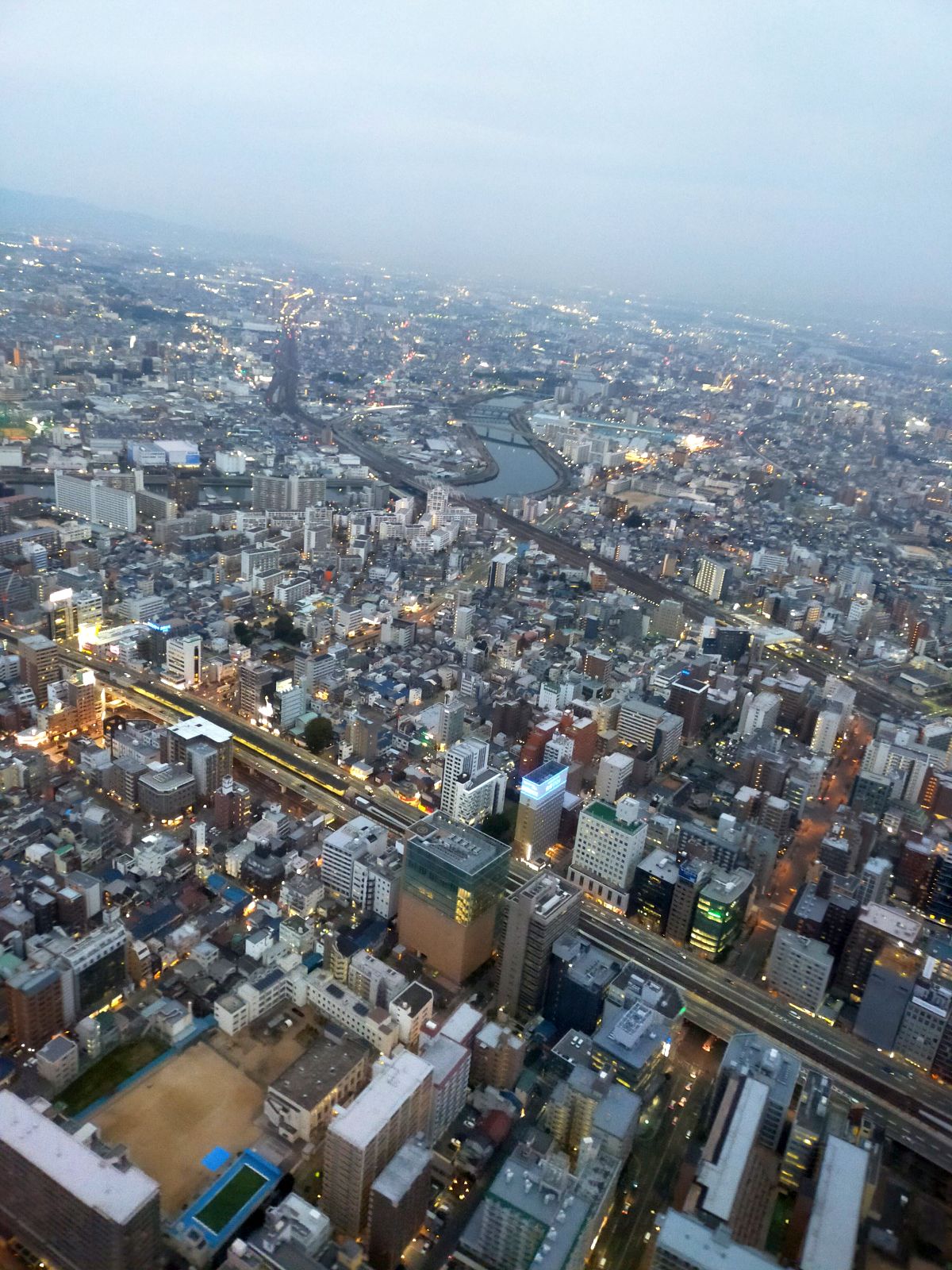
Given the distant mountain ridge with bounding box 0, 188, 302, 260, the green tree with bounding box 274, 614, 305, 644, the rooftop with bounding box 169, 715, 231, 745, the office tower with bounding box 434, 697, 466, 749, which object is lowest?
the green tree with bounding box 274, 614, 305, 644

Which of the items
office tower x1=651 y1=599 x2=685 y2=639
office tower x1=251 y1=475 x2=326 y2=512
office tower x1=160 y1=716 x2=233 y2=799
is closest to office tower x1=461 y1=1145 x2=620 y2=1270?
office tower x1=160 y1=716 x2=233 y2=799

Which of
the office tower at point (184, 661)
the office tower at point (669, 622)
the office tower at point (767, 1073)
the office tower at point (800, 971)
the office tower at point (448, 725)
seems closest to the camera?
the office tower at point (767, 1073)

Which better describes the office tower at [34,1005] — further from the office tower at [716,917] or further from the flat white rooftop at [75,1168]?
the office tower at [716,917]

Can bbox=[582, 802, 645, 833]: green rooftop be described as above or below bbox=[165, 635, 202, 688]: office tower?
above

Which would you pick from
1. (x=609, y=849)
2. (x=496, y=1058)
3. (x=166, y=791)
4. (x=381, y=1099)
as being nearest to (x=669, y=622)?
(x=609, y=849)

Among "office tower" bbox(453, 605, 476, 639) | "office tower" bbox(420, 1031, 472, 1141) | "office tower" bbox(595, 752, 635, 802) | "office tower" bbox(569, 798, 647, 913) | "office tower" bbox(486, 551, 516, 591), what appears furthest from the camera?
"office tower" bbox(486, 551, 516, 591)

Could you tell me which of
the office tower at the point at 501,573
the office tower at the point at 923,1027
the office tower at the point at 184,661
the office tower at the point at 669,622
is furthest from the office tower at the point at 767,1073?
the office tower at the point at 501,573

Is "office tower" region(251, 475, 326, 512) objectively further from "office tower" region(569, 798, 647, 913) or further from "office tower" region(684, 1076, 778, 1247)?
"office tower" region(684, 1076, 778, 1247)
